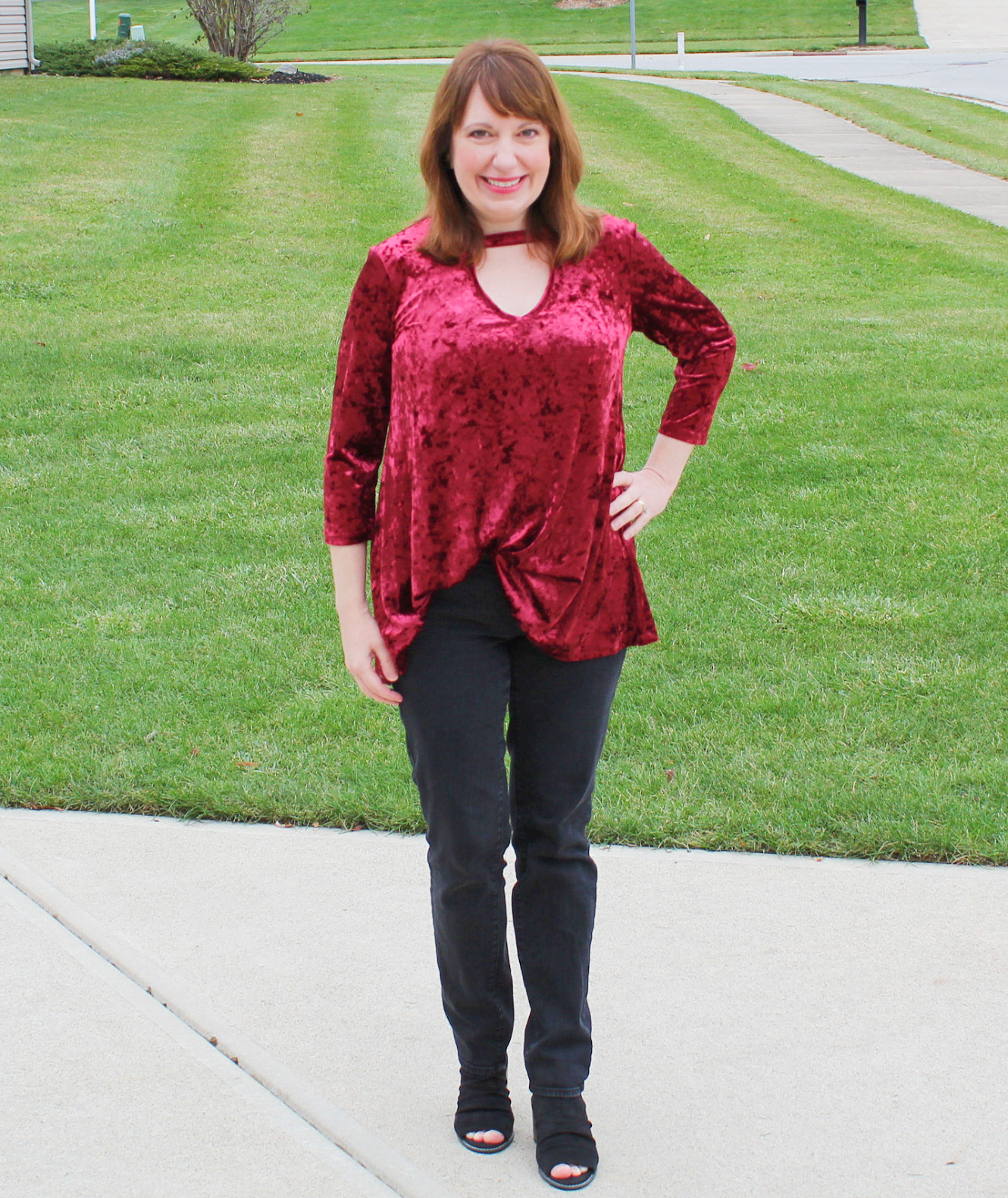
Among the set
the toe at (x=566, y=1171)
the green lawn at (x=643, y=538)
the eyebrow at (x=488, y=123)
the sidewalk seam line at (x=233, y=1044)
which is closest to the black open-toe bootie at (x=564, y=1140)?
the toe at (x=566, y=1171)

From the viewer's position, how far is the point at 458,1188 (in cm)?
242

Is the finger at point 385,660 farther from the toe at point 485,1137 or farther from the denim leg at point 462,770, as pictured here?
the toe at point 485,1137

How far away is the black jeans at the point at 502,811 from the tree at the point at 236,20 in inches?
908

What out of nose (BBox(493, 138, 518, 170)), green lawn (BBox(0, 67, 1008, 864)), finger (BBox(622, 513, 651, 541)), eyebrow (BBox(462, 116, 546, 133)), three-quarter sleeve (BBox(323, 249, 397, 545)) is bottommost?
green lawn (BBox(0, 67, 1008, 864))

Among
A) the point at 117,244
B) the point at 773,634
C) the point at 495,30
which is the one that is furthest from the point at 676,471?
the point at 495,30

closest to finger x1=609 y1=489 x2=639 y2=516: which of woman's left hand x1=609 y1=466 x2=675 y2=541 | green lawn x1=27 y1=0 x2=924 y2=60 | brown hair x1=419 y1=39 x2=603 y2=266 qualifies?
woman's left hand x1=609 y1=466 x2=675 y2=541

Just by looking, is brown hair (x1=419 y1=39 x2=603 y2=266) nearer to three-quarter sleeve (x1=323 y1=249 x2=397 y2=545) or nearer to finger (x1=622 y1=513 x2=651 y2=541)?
three-quarter sleeve (x1=323 y1=249 x2=397 y2=545)

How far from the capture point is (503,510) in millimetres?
2234

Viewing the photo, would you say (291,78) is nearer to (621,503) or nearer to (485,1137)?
(621,503)

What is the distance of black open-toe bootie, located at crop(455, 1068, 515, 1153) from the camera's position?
2518 mm

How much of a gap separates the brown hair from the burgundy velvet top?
0.03 meters

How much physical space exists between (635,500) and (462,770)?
564 mm

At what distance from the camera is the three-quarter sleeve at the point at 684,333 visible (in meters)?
2.38

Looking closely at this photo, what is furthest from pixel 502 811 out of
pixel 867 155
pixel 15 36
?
pixel 15 36
